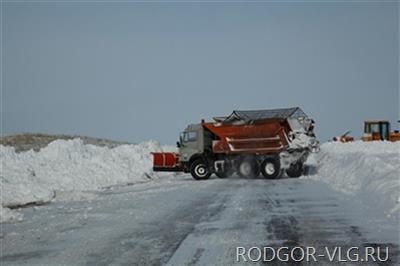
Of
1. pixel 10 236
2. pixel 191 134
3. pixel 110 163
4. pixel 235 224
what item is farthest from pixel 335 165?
pixel 10 236

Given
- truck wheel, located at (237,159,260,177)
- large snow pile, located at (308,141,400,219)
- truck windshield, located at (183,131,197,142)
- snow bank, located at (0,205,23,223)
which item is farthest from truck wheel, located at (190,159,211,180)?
snow bank, located at (0,205,23,223)

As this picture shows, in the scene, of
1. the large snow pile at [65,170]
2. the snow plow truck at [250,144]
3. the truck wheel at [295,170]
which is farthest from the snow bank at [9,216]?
the truck wheel at [295,170]

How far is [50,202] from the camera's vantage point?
695 inches

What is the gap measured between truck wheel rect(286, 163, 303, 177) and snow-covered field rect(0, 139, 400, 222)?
2.14 ft

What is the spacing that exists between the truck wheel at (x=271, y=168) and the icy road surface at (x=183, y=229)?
413 inches

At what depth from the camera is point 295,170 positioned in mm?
28000

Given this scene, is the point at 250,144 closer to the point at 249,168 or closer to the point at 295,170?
the point at 249,168

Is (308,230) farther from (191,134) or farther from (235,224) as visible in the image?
(191,134)

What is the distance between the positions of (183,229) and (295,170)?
17581 mm

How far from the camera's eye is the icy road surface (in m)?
8.87

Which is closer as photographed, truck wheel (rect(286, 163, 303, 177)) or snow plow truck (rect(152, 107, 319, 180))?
snow plow truck (rect(152, 107, 319, 180))

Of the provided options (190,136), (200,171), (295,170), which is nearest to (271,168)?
(295,170)

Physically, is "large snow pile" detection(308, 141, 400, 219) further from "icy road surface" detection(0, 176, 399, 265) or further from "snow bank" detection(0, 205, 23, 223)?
"snow bank" detection(0, 205, 23, 223)

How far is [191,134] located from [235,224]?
61.2 feet
